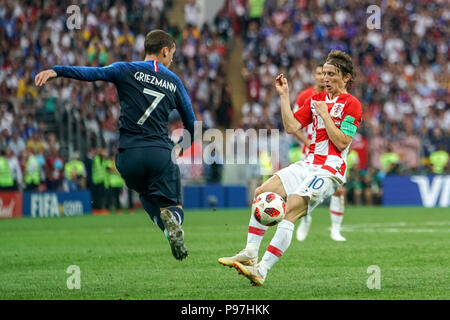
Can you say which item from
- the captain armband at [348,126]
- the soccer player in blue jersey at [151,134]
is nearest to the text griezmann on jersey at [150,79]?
the soccer player in blue jersey at [151,134]

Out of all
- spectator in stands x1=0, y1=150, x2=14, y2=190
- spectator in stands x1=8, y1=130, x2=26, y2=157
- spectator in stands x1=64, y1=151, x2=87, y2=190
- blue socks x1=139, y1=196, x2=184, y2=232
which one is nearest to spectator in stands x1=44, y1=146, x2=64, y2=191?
spectator in stands x1=64, y1=151, x2=87, y2=190

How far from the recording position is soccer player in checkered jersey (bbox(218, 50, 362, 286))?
8336 mm

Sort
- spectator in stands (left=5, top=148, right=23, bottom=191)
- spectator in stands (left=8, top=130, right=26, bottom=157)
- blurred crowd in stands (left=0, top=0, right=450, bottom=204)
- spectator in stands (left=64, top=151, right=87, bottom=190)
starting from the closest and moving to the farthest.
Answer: spectator in stands (left=5, top=148, right=23, bottom=191) → spectator in stands (left=64, top=151, right=87, bottom=190) → spectator in stands (left=8, top=130, right=26, bottom=157) → blurred crowd in stands (left=0, top=0, right=450, bottom=204)

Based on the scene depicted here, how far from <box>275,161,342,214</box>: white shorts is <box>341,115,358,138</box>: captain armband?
45cm

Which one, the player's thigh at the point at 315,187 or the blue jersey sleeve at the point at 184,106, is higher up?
the blue jersey sleeve at the point at 184,106

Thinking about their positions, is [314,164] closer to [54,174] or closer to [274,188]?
[274,188]

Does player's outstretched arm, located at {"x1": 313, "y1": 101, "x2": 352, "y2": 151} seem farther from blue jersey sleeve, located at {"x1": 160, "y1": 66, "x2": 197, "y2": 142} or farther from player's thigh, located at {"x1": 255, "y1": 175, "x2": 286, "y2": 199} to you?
blue jersey sleeve, located at {"x1": 160, "y1": 66, "x2": 197, "y2": 142}

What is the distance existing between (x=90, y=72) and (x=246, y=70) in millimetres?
23503

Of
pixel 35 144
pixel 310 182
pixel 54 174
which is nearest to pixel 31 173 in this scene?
pixel 54 174

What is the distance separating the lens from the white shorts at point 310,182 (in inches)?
332

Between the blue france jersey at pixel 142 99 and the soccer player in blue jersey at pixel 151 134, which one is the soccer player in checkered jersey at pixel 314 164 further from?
the blue france jersey at pixel 142 99

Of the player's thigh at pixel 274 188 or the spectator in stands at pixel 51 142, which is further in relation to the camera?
the spectator in stands at pixel 51 142

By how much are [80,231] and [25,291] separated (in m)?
8.79

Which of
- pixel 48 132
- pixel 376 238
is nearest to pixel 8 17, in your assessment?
pixel 48 132
